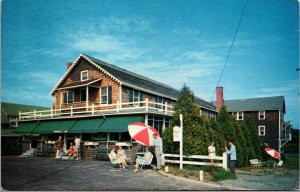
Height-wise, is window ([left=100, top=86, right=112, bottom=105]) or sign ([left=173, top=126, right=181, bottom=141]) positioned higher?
window ([left=100, top=86, right=112, bottom=105])

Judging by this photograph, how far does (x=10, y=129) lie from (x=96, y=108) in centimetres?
1916

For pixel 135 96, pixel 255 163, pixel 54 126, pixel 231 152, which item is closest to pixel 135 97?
pixel 135 96

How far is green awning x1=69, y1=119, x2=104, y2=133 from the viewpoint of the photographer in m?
22.0

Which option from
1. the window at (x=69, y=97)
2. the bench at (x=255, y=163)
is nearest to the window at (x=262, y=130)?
the bench at (x=255, y=163)

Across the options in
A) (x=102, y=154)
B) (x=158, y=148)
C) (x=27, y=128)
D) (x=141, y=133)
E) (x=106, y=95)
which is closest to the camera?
(x=141, y=133)

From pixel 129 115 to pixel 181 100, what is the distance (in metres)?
6.24

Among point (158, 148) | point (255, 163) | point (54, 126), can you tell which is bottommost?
point (255, 163)

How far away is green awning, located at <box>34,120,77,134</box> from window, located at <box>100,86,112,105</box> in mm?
2993

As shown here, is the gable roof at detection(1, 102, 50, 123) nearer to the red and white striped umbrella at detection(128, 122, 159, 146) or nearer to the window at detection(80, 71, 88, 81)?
the window at detection(80, 71, 88, 81)

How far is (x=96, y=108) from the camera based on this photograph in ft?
84.3

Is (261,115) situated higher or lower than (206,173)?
higher

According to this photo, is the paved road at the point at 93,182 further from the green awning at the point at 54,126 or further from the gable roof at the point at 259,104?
the gable roof at the point at 259,104

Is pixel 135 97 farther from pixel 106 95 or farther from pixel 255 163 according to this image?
pixel 255 163

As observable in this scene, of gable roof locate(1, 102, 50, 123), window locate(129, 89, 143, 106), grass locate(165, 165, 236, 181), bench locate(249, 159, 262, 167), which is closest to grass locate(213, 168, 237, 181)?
grass locate(165, 165, 236, 181)
